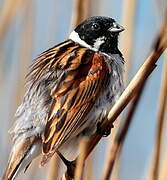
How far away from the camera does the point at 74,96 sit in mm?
1786

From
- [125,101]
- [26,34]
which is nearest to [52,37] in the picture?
[26,34]

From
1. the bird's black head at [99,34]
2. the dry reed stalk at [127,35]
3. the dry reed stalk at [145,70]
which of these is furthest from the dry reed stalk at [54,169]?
the bird's black head at [99,34]

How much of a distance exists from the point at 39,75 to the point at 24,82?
0.08 m

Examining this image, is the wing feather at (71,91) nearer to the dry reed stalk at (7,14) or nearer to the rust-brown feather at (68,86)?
the rust-brown feather at (68,86)

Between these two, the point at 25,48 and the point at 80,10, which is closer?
the point at 80,10

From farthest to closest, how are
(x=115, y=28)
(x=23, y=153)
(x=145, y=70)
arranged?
(x=115, y=28), (x=23, y=153), (x=145, y=70)

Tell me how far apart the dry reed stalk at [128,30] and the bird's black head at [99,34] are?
0.23 metres

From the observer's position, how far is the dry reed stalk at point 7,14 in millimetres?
1741

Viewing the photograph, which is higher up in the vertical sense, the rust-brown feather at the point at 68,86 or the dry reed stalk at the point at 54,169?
the rust-brown feather at the point at 68,86

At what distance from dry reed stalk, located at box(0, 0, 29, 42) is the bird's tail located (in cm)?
37

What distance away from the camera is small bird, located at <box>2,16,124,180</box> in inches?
66.7

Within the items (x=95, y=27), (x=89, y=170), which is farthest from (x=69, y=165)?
(x=95, y=27)

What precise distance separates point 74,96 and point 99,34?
A: 47cm

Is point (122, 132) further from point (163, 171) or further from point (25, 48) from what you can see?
point (25, 48)
